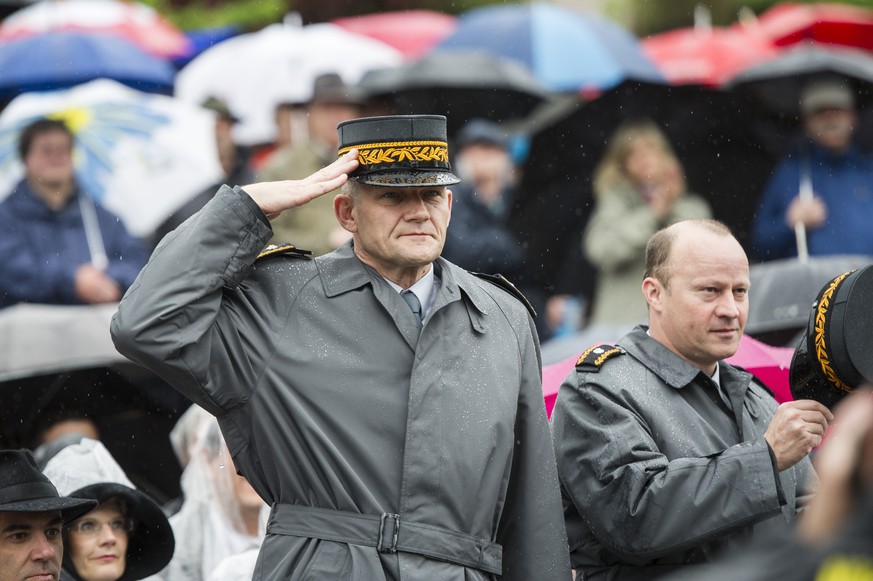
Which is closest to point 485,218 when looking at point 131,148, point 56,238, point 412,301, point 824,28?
point 56,238

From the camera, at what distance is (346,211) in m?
5.10

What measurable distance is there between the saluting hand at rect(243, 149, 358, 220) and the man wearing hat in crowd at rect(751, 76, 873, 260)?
19.8 ft

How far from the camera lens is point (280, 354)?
4727 mm

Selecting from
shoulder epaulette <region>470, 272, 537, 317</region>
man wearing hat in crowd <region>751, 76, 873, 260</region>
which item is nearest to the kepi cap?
man wearing hat in crowd <region>751, 76, 873, 260</region>

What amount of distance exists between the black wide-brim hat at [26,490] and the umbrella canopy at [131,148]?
530 centimetres

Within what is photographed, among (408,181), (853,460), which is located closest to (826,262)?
(408,181)

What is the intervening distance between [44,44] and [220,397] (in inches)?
382

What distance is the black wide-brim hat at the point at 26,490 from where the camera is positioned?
219 inches

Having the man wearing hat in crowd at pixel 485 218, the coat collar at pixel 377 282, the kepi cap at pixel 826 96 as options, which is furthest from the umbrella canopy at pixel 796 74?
the coat collar at pixel 377 282

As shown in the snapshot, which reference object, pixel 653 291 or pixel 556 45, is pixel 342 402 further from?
pixel 556 45

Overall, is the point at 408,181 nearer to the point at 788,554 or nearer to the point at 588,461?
the point at 588,461

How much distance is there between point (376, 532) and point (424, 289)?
83 cm

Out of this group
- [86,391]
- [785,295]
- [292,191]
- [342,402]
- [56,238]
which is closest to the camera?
[342,402]

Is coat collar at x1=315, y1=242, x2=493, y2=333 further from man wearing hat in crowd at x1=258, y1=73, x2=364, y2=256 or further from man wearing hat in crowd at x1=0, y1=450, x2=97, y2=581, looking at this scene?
man wearing hat in crowd at x1=258, y1=73, x2=364, y2=256
